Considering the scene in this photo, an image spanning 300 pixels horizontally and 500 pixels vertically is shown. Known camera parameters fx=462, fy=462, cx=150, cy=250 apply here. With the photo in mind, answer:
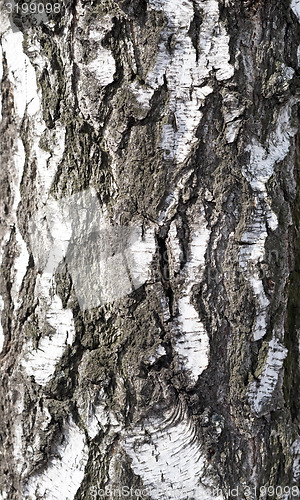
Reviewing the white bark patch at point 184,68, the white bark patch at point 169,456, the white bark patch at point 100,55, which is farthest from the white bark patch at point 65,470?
the white bark patch at point 100,55

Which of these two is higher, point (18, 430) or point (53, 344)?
point (53, 344)

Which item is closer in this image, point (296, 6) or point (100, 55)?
point (100, 55)

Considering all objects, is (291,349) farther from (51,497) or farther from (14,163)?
(14,163)

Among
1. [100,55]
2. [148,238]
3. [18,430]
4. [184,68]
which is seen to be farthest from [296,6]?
[18,430]

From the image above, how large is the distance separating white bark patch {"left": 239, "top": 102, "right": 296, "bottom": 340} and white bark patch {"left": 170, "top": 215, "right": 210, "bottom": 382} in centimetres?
11

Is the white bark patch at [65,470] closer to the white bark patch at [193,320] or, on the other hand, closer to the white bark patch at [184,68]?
the white bark patch at [193,320]

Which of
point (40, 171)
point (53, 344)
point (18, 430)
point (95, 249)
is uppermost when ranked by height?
point (40, 171)

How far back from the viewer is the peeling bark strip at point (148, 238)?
109cm

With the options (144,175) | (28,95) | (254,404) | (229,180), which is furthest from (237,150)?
(254,404)

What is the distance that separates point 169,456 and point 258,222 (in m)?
0.62

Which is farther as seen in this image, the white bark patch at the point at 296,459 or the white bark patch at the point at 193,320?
the white bark patch at the point at 296,459

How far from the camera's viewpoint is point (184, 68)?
108cm

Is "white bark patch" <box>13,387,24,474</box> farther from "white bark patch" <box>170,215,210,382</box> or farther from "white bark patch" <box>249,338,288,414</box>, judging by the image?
"white bark patch" <box>249,338,288,414</box>

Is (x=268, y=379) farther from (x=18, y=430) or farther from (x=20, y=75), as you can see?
(x=20, y=75)
